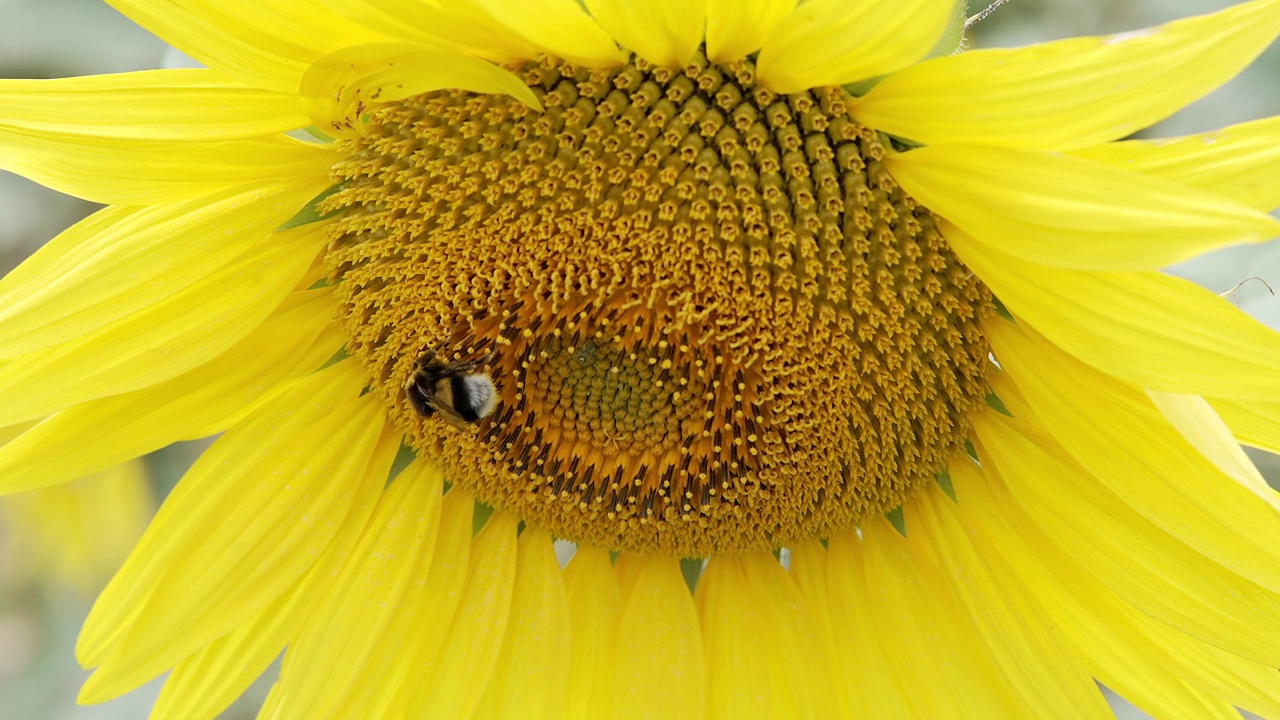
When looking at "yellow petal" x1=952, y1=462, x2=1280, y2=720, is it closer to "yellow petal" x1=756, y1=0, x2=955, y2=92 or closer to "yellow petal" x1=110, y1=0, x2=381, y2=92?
"yellow petal" x1=756, y1=0, x2=955, y2=92

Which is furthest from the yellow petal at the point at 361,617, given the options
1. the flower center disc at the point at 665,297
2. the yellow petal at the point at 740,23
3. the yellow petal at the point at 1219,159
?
the yellow petal at the point at 1219,159

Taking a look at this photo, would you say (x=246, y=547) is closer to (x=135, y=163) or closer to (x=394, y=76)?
(x=135, y=163)

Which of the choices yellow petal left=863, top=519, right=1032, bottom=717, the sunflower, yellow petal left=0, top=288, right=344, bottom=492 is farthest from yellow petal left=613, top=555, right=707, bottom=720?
yellow petal left=0, top=288, right=344, bottom=492

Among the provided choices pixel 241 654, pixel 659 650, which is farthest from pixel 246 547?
pixel 659 650

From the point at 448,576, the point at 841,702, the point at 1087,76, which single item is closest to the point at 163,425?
the point at 448,576

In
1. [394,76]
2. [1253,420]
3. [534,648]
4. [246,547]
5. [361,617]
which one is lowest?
[534,648]

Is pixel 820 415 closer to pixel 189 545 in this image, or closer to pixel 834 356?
pixel 834 356
